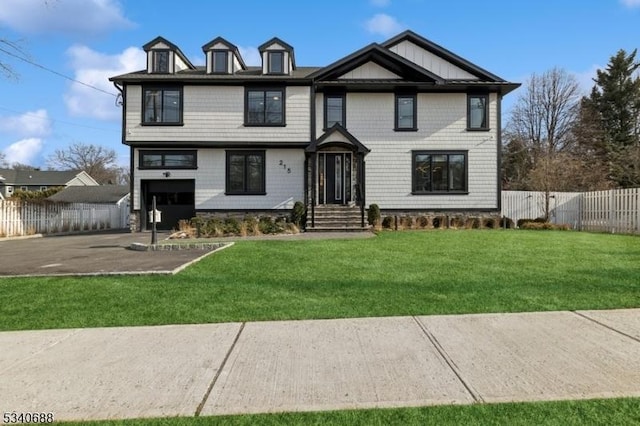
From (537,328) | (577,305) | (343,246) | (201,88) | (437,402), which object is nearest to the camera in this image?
(437,402)

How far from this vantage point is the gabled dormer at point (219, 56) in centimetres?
1942

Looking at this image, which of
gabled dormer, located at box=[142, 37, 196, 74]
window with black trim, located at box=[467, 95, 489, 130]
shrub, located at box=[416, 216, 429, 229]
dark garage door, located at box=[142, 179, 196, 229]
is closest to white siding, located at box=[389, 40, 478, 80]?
window with black trim, located at box=[467, 95, 489, 130]

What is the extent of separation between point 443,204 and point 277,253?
457 inches

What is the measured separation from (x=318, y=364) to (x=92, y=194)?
150 feet

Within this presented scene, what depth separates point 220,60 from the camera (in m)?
19.6

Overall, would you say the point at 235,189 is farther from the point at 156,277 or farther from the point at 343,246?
the point at 156,277

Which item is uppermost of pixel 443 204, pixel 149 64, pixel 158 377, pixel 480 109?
pixel 149 64

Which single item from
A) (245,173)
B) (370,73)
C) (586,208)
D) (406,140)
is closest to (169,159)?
(245,173)

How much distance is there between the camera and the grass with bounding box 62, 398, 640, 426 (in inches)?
107

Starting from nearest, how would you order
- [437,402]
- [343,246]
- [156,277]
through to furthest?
1. [437,402]
2. [156,277]
3. [343,246]

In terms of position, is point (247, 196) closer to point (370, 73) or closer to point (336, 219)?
point (336, 219)

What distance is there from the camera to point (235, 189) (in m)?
19.5

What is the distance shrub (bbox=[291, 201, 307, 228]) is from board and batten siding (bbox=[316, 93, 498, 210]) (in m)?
3.33

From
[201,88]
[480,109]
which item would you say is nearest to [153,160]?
[201,88]
